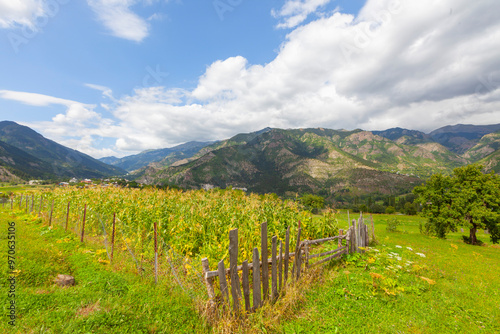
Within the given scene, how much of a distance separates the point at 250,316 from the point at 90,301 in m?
4.43

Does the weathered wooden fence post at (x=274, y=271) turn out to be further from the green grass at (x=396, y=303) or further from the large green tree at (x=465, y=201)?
the large green tree at (x=465, y=201)

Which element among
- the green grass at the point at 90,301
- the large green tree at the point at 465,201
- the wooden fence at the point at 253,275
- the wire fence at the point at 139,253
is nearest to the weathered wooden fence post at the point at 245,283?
the wooden fence at the point at 253,275

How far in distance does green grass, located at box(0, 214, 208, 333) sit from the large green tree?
3696cm

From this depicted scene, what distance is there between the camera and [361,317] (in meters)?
6.65

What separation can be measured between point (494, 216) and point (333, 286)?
3167cm

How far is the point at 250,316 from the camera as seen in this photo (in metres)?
5.69

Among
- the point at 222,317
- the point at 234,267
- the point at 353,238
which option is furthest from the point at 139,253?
the point at 353,238

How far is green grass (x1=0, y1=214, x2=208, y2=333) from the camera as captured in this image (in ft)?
16.0

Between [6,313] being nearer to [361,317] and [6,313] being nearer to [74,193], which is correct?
[361,317]

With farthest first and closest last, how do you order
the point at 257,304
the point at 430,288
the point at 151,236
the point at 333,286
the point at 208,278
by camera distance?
the point at 151,236 < the point at 430,288 < the point at 333,286 < the point at 257,304 < the point at 208,278

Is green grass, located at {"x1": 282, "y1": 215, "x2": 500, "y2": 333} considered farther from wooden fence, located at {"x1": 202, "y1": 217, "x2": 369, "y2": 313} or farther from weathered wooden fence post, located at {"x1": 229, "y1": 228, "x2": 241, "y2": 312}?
weathered wooden fence post, located at {"x1": 229, "y1": 228, "x2": 241, "y2": 312}

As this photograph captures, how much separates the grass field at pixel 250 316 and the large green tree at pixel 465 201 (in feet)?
78.9

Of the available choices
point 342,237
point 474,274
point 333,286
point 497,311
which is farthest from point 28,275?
point 474,274

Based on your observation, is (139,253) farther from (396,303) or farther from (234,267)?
(396,303)
